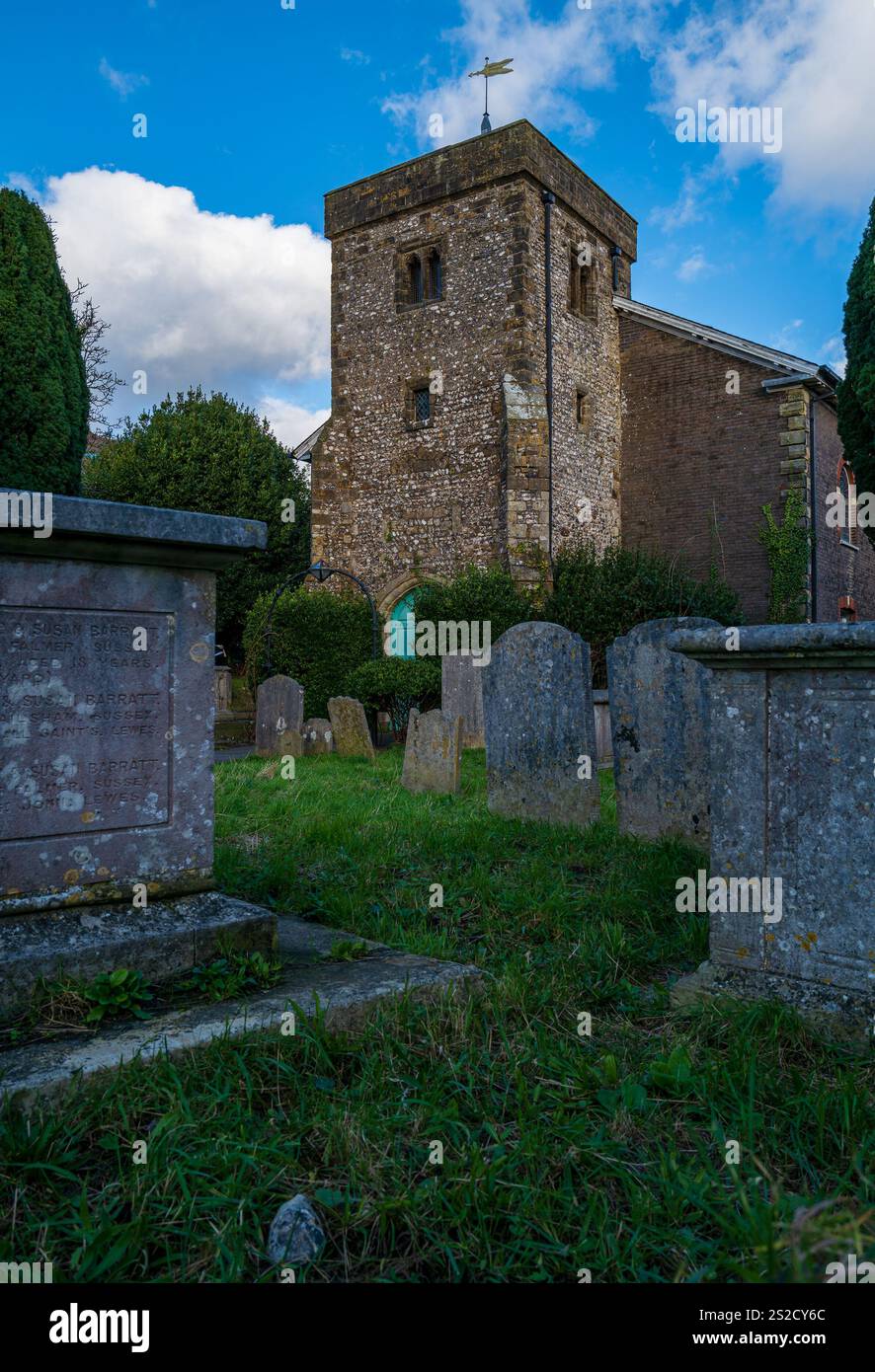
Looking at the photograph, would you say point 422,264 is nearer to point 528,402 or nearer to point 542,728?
point 528,402

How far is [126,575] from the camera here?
2.92m

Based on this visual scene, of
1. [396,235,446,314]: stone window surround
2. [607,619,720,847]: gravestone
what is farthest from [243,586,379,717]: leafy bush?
[607,619,720,847]: gravestone

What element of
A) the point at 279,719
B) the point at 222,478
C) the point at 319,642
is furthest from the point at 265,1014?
the point at 222,478

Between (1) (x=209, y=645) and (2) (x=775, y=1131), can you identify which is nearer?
(2) (x=775, y=1131)

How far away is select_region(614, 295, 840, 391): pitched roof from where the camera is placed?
15.0 meters

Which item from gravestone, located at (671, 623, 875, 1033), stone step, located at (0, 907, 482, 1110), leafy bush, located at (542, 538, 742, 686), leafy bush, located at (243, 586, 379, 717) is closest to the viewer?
stone step, located at (0, 907, 482, 1110)

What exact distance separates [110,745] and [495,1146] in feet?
5.81

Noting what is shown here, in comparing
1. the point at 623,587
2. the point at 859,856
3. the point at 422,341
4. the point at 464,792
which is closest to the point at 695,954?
the point at 859,856

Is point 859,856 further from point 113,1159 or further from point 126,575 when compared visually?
point 126,575

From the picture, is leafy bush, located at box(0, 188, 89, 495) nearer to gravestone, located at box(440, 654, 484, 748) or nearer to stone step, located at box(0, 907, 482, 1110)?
gravestone, located at box(440, 654, 484, 748)

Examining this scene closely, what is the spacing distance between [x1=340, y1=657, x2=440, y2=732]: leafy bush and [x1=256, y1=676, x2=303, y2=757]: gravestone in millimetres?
2622

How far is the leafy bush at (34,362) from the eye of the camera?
9.83 meters

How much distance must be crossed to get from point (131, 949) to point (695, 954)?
2.05 m

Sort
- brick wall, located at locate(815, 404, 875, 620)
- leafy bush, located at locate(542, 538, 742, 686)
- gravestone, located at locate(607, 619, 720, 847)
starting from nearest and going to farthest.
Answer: gravestone, located at locate(607, 619, 720, 847) → leafy bush, located at locate(542, 538, 742, 686) → brick wall, located at locate(815, 404, 875, 620)
